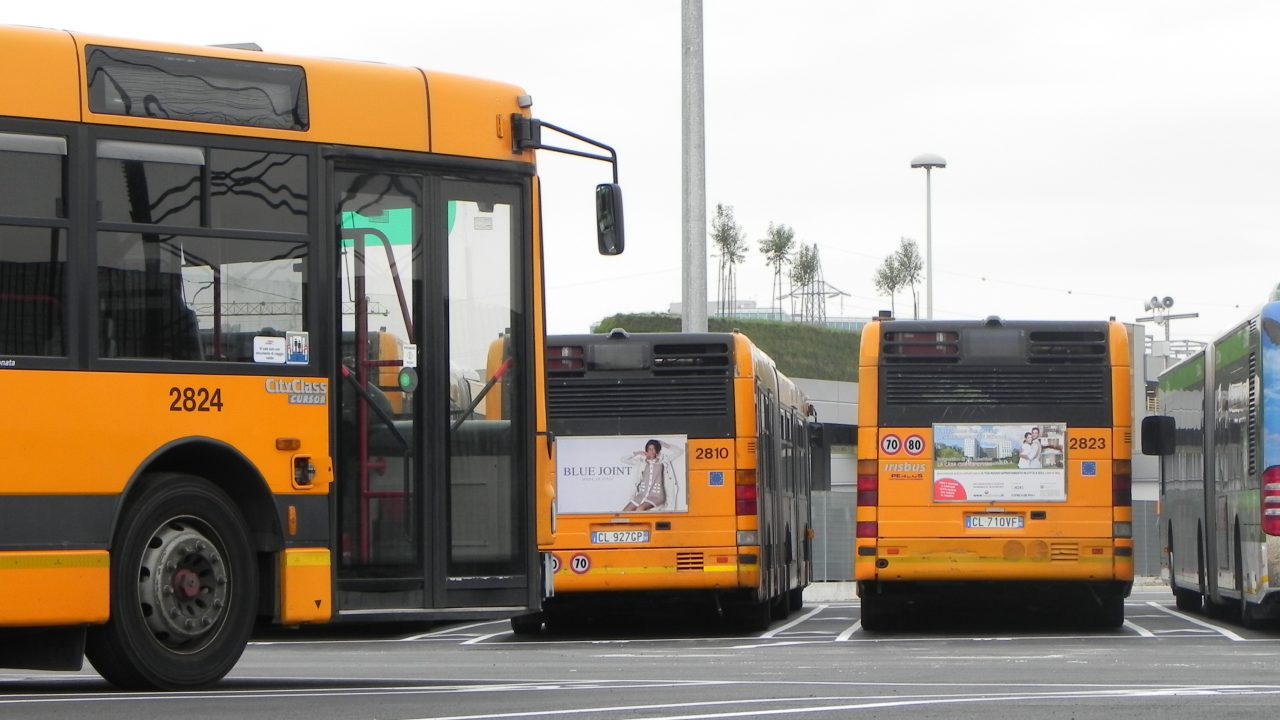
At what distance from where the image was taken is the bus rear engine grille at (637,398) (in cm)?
2070

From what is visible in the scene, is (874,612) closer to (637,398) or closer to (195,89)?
(637,398)

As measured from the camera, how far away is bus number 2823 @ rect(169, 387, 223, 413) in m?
11.1

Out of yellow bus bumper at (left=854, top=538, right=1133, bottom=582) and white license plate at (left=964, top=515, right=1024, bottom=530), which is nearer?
yellow bus bumper at (left=854, top=538, right=1133, bottom=582)

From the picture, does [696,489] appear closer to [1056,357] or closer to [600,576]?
[600,576]

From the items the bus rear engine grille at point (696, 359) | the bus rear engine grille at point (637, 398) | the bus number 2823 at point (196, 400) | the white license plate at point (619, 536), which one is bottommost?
the white license plate at point (619, 536)

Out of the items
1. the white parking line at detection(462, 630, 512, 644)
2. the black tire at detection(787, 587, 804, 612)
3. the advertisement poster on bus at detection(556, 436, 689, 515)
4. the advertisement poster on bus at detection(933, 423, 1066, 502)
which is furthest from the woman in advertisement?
the black tire at detection(787, 587, 804, 612)

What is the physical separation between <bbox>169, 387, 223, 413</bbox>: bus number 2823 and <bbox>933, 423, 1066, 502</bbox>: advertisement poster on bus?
10612 mm

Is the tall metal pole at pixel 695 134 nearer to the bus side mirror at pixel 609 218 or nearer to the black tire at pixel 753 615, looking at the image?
the black tire at pixel 753 615

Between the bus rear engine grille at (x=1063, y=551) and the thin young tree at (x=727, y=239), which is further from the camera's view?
the thin young tree at (x=727, y=239)

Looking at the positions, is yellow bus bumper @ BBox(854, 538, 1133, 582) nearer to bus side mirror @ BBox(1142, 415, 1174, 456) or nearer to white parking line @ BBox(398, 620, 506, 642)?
white parking line @ BBox(398, 620, 506, 642)

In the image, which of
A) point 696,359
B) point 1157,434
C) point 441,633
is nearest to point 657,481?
point 696,359

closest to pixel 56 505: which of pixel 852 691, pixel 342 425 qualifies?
pixel 342 425

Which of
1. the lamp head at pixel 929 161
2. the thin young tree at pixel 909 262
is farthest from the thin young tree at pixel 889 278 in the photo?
the lamp head at pixel 929 161

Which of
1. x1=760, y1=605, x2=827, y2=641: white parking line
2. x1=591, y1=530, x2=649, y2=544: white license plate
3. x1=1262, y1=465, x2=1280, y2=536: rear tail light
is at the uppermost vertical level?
x1=1262, y1=465, x2=1280, y2=536: rear tail light
